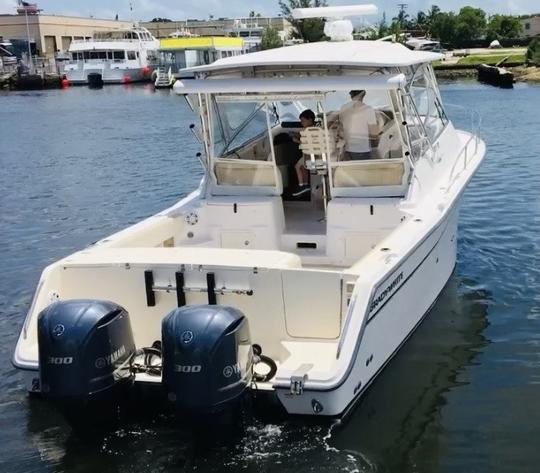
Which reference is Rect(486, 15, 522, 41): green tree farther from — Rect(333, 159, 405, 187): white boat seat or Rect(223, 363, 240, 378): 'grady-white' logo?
Rect(223, 363, 240, 378): 'grady-white' logo

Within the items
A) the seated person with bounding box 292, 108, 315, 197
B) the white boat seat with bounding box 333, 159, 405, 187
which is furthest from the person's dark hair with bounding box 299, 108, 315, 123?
the white boat seat with bounding box 333, 159, 405, 187

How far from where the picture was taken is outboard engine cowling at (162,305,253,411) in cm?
541

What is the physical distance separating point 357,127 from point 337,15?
2.75 m

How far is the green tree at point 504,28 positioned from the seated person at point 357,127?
108 m

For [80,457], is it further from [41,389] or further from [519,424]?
[519,424]

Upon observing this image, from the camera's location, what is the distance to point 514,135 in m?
25.2

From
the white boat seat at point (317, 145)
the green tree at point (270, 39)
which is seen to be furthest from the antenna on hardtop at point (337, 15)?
the green tree at point (270, 39)

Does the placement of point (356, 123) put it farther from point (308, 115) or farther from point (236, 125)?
point (236, 125)

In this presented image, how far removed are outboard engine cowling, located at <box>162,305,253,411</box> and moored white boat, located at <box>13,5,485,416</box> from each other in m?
0.01

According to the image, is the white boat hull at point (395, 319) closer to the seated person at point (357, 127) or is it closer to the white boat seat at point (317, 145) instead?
the seated person at point (357, 127)

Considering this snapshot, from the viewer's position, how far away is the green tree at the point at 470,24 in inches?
4279

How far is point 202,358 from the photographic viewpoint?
17.7 ft

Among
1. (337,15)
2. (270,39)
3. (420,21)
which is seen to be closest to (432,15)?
(420,21)

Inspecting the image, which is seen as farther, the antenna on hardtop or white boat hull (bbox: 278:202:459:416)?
the antenna on hardtop
